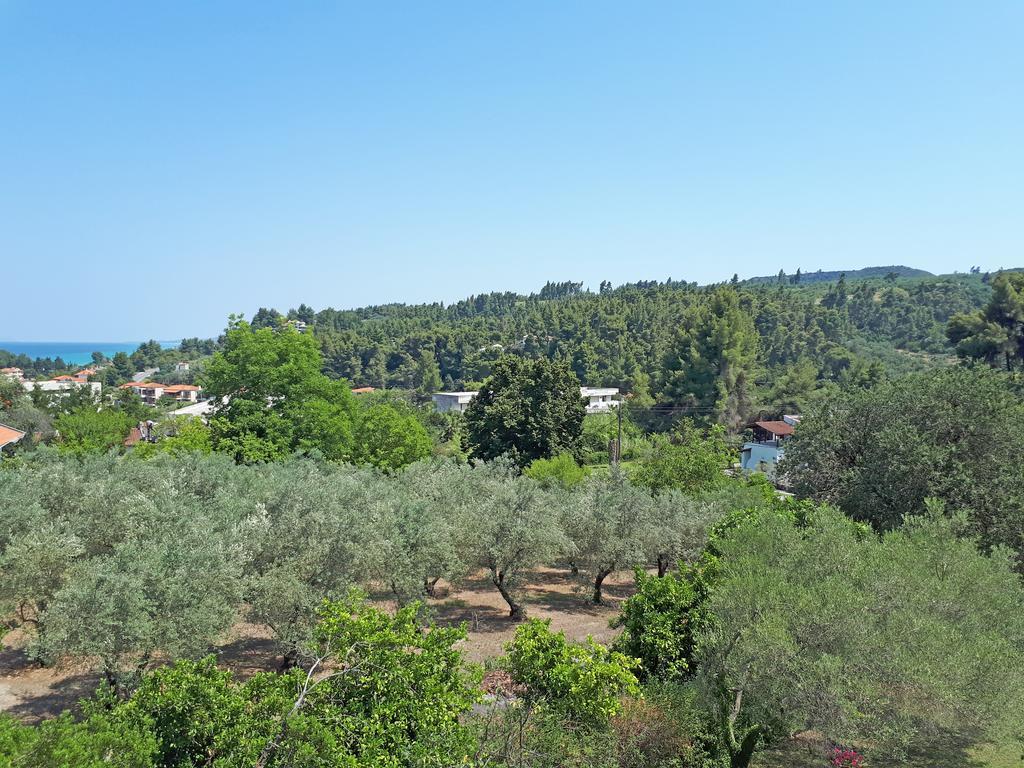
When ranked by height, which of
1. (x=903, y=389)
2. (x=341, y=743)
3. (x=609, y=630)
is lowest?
(x=609, y=630)

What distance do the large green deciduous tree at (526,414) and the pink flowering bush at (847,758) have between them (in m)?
32.0

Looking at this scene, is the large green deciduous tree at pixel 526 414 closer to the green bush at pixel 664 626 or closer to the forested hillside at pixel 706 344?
the forested hillside at pixel 706 344

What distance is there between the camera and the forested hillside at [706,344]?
8106cm

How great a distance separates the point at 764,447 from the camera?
66.1 m

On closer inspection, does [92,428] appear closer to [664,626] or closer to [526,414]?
[526,414]

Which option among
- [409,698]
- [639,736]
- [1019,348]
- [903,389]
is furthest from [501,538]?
[1019,348]

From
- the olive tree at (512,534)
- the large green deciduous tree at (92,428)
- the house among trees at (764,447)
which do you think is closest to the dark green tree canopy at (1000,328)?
the house among trees at (764,447)

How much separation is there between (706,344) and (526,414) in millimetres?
42377

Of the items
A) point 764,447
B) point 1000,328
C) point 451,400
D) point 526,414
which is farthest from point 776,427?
point 451,400

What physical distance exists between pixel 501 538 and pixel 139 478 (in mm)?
13839

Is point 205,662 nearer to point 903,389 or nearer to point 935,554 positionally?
point 935,554

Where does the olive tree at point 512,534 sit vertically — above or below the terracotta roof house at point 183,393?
above

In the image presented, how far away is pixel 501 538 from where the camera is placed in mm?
22703

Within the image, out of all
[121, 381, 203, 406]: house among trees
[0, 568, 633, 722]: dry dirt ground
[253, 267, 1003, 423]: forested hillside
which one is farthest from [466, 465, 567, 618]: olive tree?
[121, 381, 203, 406]: house among trees
